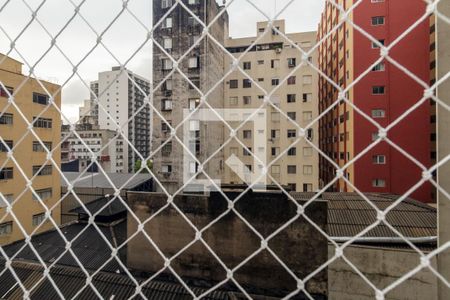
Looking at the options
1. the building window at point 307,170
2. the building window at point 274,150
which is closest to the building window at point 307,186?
the building window at point 307,170

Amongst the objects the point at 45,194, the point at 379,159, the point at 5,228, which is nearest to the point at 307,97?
the point at 379,159

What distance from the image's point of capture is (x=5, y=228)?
638 centimetres

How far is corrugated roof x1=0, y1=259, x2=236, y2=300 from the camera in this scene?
7.26 ft

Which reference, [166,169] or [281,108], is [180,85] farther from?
[281,108]

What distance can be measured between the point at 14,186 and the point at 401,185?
9706mm

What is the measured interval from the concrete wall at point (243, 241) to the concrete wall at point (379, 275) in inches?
13.1

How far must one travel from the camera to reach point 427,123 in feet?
23.5

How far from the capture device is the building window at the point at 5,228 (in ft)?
20.7

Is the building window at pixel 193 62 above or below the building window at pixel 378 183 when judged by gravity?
above

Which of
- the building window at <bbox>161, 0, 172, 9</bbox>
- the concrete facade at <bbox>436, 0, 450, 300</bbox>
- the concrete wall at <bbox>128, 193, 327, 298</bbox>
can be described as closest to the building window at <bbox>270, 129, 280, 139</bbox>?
the building window at <bbox>161, 0, 172, 9</bbox>

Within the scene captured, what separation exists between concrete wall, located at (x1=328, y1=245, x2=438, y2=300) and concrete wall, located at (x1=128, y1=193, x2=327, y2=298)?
0.33m

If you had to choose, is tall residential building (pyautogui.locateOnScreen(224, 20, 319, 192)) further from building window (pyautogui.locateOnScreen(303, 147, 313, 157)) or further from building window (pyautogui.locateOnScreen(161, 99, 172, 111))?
building window (pyautogui.locateOnScreen(161, 99, 172, 111))

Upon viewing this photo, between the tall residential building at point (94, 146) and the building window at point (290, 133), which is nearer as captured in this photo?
the building window at point (290, 133)

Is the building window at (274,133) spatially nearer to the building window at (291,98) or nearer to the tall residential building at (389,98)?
the building window at (291,98)
